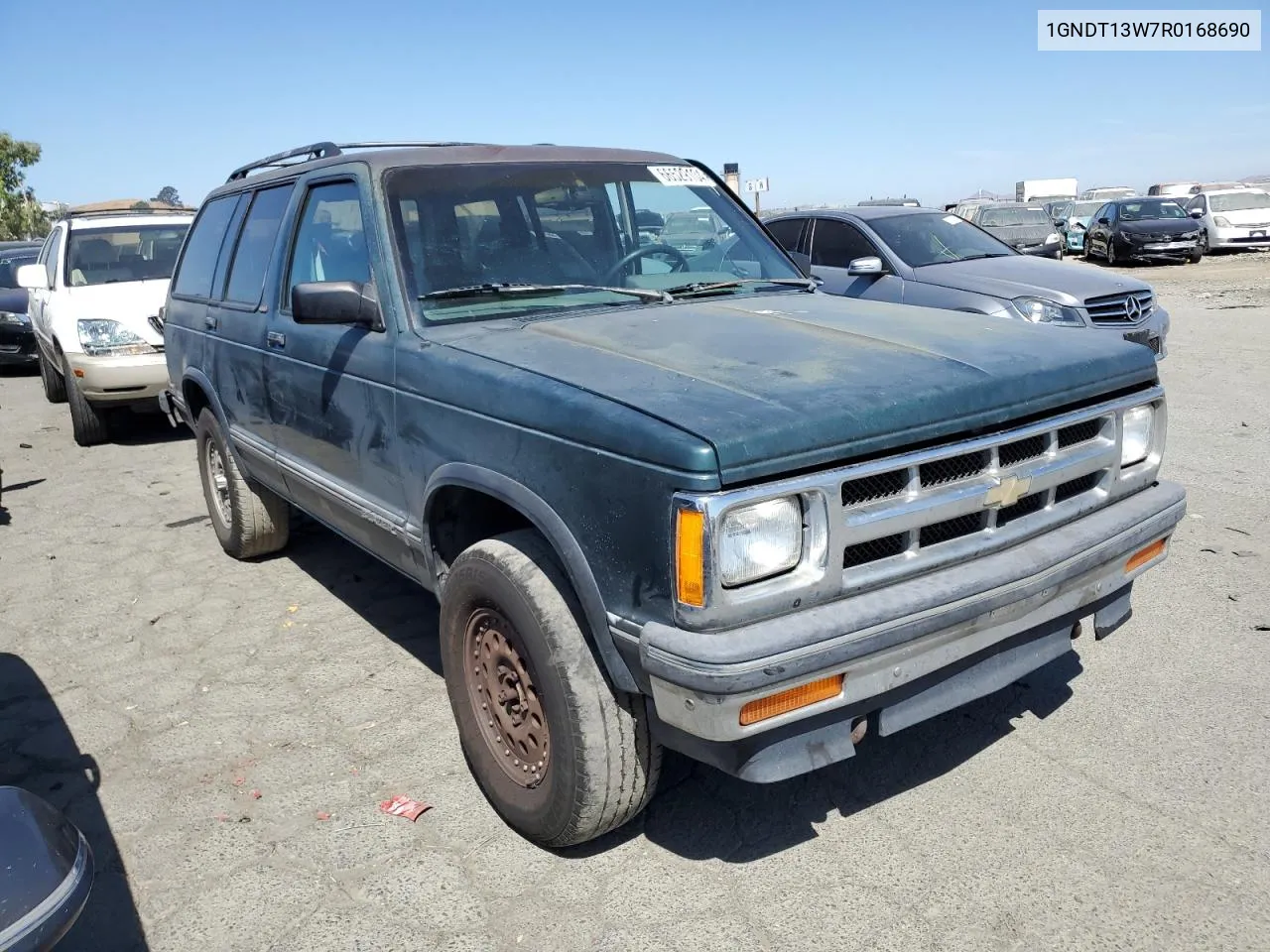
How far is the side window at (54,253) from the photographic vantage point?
9289 millimetres

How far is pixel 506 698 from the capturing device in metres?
2.92

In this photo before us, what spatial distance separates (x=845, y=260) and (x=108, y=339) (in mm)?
6441

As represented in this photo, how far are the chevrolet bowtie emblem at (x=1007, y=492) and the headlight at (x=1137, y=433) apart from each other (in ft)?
2.04

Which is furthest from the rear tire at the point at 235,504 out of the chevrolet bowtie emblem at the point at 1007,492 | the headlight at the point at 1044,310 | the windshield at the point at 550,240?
the headlight at the point at 1044,310

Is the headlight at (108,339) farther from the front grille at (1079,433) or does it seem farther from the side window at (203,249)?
the front grille at (1079,433)

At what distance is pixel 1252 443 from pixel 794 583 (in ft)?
19.6

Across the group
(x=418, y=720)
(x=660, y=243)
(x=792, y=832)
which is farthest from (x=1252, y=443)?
(x=418, y=720)

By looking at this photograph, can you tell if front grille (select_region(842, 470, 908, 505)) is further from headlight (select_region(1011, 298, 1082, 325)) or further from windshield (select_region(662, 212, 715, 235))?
headlight (select_region(1011, 298, 1082, 325))

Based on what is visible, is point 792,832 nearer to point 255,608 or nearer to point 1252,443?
point 255,608

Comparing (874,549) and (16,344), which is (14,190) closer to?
(16,344)

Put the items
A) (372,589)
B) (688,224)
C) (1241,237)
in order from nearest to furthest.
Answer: (688,224) → (372,589) → (1241,237)

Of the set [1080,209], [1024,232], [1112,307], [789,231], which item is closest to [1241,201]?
[1080,209]

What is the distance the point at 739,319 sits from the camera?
3.30 meters

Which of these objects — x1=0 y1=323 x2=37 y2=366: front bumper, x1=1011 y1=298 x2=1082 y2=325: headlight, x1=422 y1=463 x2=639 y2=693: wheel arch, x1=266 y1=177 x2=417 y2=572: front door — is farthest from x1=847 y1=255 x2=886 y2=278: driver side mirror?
x1=0 y1=323 x2=37 y2=366: front bumper
